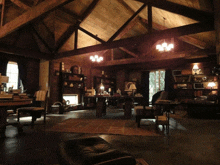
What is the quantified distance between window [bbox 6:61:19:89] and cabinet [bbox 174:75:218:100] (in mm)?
8775

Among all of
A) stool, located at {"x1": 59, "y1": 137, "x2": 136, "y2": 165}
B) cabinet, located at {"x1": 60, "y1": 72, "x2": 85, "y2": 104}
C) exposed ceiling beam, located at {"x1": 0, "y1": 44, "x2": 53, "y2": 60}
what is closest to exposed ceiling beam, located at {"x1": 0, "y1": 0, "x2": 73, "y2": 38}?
exposed ceiling beam, located at {"x1": 0, "y1": 44, "x2": 53, "y2": 60}

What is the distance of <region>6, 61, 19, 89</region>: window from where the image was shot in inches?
273

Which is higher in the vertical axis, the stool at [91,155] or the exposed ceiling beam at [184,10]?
the exposed ceiling beam at [184,10]

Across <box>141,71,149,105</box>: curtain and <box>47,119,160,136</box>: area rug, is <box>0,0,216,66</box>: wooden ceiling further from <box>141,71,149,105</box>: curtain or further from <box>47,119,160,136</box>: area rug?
<box>47,119,160,136</box>: area rug

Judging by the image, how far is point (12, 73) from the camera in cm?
705

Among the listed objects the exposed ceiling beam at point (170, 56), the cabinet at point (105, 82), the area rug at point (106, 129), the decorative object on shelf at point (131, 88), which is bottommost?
the area rug at point (106, 129)

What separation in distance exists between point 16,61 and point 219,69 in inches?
328

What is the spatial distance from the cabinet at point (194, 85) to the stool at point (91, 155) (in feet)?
27.5

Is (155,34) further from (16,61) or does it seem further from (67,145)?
(16,61)

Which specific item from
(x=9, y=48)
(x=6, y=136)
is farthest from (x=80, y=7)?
(x=6, y=136)

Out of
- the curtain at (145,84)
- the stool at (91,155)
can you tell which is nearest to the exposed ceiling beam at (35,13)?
the stool at (91,155)

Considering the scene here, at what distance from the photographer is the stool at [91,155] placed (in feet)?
4.10

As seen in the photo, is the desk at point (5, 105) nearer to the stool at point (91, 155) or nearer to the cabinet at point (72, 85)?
the stool at point (91, 155)

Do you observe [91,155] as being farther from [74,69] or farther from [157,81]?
[157,81]
